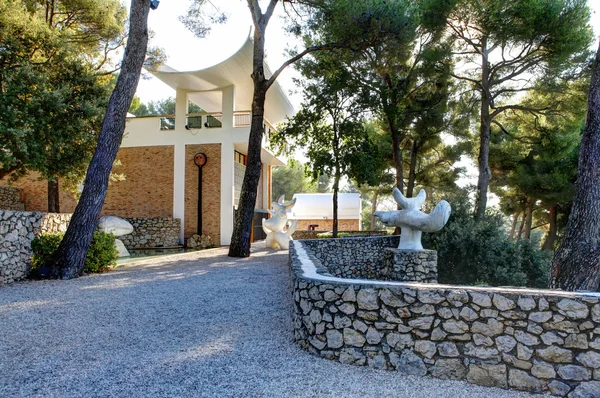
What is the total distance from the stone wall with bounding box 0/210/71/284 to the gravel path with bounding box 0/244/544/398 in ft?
3.20

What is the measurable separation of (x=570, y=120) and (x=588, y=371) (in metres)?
14.4

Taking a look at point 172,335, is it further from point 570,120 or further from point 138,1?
point 570,120

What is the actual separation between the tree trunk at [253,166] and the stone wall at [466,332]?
7.31 m

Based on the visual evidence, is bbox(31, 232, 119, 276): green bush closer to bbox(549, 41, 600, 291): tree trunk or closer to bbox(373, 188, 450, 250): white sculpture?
bbox(373, 188, 450, 250): white sculpture

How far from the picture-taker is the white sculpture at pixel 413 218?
9.20 meters

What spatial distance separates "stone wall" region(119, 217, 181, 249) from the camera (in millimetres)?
15242

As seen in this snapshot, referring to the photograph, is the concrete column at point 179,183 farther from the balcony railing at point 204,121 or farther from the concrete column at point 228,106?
the concrete column at point 228,106

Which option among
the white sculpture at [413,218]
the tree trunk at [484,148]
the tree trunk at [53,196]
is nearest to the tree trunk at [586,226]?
the white sculpture at [413,218]

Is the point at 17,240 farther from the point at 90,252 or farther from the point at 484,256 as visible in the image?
the point at 484,256

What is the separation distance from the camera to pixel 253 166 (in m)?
10.6

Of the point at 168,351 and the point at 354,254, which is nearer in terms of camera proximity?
the point at 168,351

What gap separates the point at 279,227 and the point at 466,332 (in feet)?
35.4

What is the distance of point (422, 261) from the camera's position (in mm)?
9758

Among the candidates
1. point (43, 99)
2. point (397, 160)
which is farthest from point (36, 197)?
point (397, 160)
